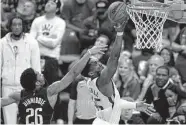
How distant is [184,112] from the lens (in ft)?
29.0

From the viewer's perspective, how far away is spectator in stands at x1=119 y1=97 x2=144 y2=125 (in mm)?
8742

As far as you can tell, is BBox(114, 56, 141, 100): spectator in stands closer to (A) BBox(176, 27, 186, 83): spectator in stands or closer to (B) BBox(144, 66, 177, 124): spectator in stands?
(B) BBox(144, 66, 177, 124): spectator in stands

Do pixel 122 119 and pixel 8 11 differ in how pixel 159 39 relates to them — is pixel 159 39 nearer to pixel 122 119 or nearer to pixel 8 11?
pixel 122 119

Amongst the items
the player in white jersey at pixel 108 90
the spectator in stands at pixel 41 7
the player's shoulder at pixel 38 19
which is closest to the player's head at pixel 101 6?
the spectator in stands at pixel 41 7

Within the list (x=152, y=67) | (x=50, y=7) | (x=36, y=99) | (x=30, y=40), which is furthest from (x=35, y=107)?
(x=152, y=67)

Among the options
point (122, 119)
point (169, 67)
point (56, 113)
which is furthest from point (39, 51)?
point (169, 67)

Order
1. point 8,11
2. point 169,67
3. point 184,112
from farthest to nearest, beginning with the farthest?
point 8,11 → point 169,67 → point 184,112

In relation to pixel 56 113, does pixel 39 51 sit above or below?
above

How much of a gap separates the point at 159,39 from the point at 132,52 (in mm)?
3815

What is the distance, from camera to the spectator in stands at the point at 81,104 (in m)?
8.70

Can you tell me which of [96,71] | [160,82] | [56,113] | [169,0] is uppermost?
[169,0]

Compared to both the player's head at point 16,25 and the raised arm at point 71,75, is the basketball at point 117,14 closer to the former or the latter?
the raised arm at point 71,75

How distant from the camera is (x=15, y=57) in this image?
29.3 ft

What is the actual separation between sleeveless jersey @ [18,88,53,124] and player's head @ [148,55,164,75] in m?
3.37
